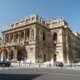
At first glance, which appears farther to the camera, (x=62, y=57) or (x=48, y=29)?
(x=48, y=29)

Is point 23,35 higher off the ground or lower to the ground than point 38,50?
higher

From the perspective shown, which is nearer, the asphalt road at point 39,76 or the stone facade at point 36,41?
the asphalt road at point 39,76

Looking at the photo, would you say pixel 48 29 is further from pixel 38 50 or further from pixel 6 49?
pixel 6 49

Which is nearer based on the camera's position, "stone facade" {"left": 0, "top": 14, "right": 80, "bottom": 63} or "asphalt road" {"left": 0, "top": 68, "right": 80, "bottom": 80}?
"asphalt road" {"left": 0, "top": 68, "right": 80, "bottom": 80}

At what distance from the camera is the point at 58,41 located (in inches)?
2154

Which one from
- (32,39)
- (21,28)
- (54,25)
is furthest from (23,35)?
(54,25)

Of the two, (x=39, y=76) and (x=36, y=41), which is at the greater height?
(x=36, y=41)

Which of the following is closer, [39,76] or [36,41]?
[39,76]

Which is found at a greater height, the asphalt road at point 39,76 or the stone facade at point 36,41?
the stone facade at point 36,41

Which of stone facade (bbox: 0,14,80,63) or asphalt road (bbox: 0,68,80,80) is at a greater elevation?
stone facade (bbox: 0,14,80,63)

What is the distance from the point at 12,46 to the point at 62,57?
16.7m

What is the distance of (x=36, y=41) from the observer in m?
49.1

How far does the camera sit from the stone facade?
1961 inches

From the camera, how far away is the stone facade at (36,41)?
4981 centimetres
